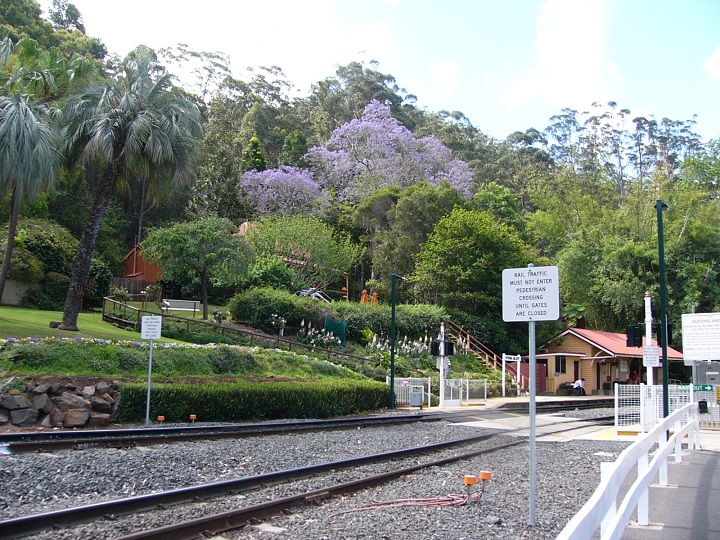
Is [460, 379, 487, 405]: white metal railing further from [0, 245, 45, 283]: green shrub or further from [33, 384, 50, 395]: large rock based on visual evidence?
[0, 245, 45, 283]: green shrub

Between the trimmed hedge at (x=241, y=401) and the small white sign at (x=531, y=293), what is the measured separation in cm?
1159

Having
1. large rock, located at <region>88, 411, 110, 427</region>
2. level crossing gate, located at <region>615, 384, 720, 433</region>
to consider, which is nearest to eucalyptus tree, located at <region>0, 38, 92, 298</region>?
large rock, located at <region>88, 411, 110, 427</region>

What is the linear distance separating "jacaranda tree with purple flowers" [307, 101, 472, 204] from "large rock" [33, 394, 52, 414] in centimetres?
4540

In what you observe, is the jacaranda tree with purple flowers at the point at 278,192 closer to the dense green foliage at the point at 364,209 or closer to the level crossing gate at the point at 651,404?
the dense green foliage at the point at 364,209

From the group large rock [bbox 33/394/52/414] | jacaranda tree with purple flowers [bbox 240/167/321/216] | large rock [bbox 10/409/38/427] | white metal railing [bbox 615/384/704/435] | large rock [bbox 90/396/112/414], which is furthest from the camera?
jacaranda tree with purple flowers [bbox 240/167/321/216]

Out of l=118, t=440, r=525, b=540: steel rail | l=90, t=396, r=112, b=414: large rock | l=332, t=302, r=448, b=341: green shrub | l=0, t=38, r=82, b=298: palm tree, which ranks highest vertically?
l=0, t=38, r=82, b=298: palm tree

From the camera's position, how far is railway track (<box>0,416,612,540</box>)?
22.4 feet

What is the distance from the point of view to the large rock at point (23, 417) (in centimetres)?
1499

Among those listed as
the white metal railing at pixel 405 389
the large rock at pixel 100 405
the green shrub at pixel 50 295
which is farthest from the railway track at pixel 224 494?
the green shrub at pixel 50 295

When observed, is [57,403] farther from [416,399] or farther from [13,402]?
[416,399]

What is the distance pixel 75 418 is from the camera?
15.4 m

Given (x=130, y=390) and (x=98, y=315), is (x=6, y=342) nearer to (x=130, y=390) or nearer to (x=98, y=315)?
(x=130, y=390)

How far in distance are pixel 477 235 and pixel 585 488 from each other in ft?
122

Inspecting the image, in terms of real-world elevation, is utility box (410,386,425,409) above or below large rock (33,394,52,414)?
below
